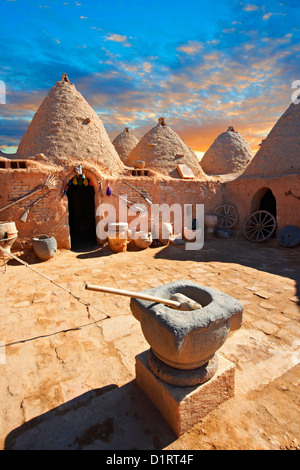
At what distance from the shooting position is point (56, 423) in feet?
7.40

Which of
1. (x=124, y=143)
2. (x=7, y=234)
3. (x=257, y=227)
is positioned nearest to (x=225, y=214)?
(x=257, y=227)

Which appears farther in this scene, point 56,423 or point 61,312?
point 61,312

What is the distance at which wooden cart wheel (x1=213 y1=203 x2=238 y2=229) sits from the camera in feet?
36.9

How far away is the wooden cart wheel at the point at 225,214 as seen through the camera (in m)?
11.2

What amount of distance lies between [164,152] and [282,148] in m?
5.24

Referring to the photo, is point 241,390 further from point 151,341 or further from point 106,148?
point 106,148

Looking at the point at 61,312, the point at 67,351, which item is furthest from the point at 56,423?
the point at 61,312

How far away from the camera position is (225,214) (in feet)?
37.4

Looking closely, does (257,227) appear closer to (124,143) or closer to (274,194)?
(274,194)

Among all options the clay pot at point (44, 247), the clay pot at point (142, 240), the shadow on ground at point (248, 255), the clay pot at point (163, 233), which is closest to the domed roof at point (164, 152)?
the clay pot at point (163, 233)

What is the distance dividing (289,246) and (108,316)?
7.40 m

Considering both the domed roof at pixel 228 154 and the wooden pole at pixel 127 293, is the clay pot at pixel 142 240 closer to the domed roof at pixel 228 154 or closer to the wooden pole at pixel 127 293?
the wooden pole at pixel 127 293

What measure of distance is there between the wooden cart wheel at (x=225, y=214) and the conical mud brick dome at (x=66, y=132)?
16.7ft

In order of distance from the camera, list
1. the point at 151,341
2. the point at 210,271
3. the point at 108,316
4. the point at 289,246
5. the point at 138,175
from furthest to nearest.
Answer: the point at 138,175 → the point at 289,246 → the point at 210,271 → the point at 108,316 → the point at 151,341
